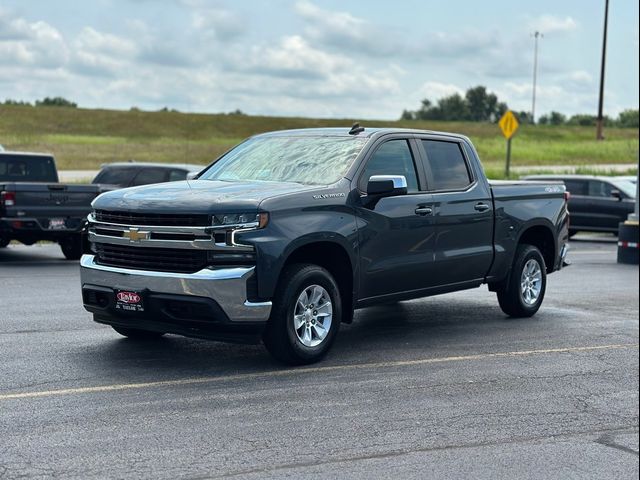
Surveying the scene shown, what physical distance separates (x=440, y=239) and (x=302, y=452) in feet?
13.7

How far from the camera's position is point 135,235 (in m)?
7.96

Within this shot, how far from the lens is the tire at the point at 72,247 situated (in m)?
17.2

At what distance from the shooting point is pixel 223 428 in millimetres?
6320

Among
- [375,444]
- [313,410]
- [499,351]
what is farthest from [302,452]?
[499,351]

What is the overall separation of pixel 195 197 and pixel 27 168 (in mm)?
12064

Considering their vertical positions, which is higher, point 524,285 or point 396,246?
point 396,246

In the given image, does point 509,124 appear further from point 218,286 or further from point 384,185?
point 218,286

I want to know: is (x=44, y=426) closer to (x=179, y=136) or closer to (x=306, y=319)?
(x=306, y=319)

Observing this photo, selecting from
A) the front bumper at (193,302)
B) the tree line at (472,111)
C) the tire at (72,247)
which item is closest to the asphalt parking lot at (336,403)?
the front bumper at (193,302)

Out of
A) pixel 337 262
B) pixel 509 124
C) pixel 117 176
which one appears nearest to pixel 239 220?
pixel 337 262

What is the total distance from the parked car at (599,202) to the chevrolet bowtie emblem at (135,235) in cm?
1837

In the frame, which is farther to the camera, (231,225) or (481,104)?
(481,104)

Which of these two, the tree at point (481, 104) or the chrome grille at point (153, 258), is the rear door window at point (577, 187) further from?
the tree at point (481, 104)

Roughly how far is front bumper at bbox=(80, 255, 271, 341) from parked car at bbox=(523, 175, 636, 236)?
1836cm
